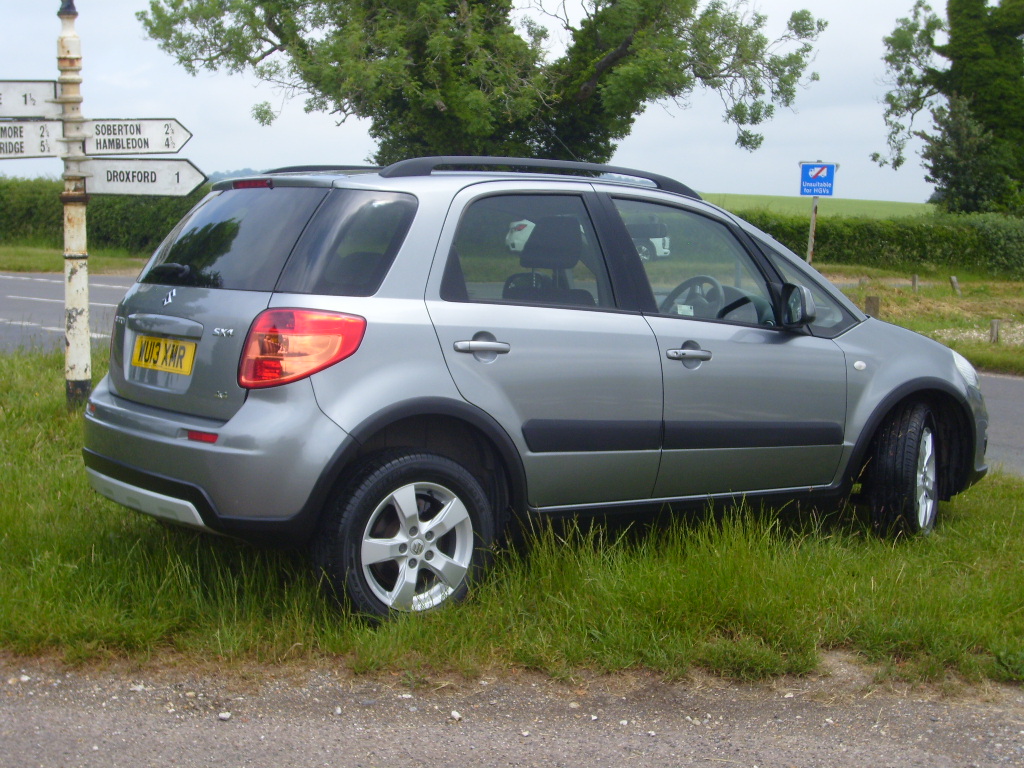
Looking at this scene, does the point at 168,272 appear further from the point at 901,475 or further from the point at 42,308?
the point at 42,308

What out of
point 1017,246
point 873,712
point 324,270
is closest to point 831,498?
point 873,712

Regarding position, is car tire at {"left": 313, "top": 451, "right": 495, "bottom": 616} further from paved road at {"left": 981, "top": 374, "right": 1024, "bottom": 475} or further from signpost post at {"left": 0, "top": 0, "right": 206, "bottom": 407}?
paved road at {"left": 981, "top": 374, "right": 1024, "bottom": 475}

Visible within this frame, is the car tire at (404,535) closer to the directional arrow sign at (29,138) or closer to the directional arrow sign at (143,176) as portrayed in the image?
the directional arrow sign at (143,176)

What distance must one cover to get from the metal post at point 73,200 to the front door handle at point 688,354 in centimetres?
426

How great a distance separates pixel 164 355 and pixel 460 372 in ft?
3.66

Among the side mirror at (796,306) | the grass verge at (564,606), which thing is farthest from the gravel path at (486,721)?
the side mirror at (796,306)

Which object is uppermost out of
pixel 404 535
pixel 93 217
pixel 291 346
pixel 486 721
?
pixel 93 217

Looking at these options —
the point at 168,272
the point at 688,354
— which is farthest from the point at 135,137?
the point at 688,354

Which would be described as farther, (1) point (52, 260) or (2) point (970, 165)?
(2) point (970, 165)

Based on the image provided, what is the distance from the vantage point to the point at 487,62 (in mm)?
33562

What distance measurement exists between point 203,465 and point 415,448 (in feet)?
2.50

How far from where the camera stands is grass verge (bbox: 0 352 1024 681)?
12.9ft

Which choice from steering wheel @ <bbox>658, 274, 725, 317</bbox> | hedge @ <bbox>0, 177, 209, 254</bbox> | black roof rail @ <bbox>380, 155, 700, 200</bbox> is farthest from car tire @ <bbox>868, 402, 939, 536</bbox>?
hedge @ <bbox>0, 177, 209, 254</bbox>

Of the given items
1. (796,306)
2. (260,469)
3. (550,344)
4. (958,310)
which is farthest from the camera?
(958,310)
